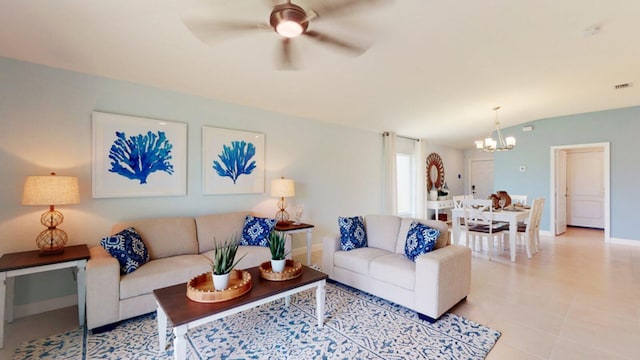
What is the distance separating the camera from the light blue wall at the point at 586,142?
537cm

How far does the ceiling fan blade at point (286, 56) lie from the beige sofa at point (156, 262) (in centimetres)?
205

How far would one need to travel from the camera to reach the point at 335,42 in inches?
76.6

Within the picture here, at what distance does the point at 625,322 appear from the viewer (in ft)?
8.11

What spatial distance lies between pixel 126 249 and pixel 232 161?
1.69 meters

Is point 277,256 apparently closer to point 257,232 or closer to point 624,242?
point 257,232

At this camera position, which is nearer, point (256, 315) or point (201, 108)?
point (256, 315)

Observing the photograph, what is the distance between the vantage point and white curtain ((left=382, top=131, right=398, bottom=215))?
6.17m

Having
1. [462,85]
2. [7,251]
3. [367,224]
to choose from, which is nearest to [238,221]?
[367,224]

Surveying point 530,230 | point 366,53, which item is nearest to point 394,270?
point 366,53

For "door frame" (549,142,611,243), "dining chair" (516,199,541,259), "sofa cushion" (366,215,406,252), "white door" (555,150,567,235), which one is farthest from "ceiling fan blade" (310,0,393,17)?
"white door" (555,150,567,235)

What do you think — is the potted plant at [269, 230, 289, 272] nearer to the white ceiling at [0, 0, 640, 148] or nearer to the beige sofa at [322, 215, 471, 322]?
the beige sofa at [322, 215, 471, 322]

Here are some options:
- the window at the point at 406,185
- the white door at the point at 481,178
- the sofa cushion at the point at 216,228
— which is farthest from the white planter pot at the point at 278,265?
the white door at the point at 481,178

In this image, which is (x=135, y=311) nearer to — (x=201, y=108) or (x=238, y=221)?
(x=238, y=221)

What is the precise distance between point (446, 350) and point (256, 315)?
64.0 inches
